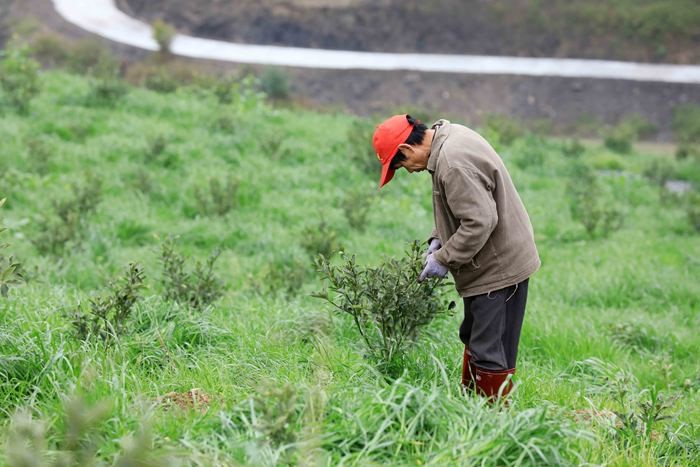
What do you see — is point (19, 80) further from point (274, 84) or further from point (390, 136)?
point (274, 84)

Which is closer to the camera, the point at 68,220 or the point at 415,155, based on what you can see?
the point at 415,155

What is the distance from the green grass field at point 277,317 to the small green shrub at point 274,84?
11.0 meters

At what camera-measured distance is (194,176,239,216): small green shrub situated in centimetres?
891

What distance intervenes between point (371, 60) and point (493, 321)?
28.1 metres

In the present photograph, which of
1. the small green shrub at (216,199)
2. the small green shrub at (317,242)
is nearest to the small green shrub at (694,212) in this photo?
the small green shrub at (317,242)

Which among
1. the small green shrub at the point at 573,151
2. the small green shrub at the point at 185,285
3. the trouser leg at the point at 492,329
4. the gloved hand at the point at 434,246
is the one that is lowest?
the small green shrub at the point at 573,151

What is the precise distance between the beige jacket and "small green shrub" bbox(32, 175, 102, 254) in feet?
14.9

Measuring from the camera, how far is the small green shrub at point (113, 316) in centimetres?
413

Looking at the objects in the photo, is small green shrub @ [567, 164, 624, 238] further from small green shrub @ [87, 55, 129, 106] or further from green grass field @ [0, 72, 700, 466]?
small green shrub @ [87, 55, 129, 106]

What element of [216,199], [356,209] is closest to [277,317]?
[356,209]

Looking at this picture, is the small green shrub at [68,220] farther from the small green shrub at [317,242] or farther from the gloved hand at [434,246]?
the gloved hand at [434,246]

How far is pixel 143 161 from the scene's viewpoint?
10.5 meters

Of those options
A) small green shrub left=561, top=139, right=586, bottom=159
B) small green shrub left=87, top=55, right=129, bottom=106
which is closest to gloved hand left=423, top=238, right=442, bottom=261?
small green shrub left=87, top=55, right=129, bottom=106

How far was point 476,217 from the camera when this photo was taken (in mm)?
3590
